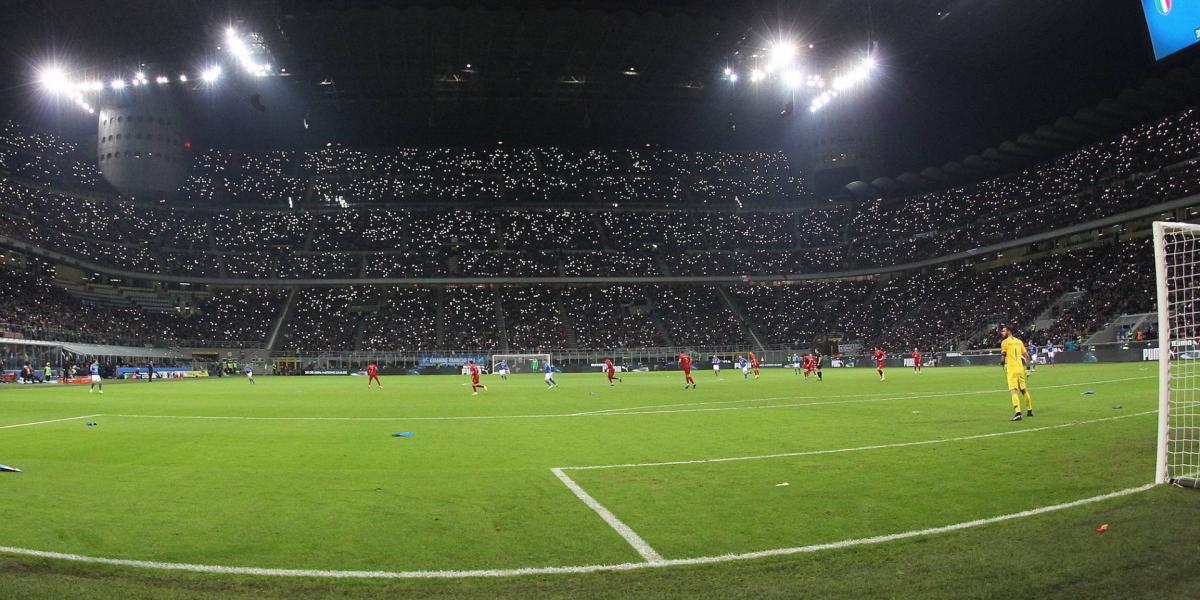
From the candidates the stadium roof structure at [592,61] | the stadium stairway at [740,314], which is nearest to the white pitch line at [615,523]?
the stadium roof structure at [592,61]

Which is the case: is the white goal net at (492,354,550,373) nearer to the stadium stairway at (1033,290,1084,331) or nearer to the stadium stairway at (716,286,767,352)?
the stadium stairway at (716,286,767,352)

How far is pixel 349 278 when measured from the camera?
71.9 m

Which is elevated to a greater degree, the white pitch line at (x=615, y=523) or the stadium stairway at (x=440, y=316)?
the stadium stairway at (x=440, y=316)

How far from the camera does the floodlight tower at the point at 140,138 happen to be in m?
58.1

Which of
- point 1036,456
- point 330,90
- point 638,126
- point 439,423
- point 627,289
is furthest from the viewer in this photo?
point 627,289

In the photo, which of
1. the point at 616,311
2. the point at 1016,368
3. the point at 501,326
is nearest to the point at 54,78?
the point at 501,326

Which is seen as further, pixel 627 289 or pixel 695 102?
pixel 627 289

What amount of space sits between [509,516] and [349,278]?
7123 centimetres

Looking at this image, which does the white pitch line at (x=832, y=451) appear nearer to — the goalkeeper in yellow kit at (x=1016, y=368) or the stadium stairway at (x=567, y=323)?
the goalkeeper in yellow kit at (x=1016, y=368)

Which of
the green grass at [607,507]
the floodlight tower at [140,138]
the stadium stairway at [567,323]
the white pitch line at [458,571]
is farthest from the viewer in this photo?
the stadium stairway at [567,323]

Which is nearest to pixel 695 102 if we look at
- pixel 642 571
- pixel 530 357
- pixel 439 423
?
pixel 530 357

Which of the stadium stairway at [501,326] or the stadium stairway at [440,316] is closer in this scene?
the stadium stairway at [440,316]

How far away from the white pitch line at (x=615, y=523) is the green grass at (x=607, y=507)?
8cm

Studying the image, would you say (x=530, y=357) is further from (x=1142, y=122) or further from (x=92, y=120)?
(x=1142, y=122)
